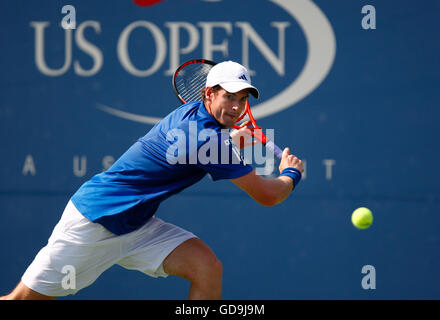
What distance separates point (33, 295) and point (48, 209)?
5.73ft

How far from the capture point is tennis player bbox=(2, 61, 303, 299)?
126 inches

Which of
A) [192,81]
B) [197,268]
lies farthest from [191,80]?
[197,268]

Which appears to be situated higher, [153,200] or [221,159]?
[221,159]

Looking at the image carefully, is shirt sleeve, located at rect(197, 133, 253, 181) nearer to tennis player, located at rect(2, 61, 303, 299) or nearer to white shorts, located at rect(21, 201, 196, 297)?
tennis player, located at rect(2, 61, 303, 299)

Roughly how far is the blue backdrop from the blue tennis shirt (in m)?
1.60

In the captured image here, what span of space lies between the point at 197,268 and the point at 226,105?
2.65 ft

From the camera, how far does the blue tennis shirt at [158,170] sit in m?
3.13

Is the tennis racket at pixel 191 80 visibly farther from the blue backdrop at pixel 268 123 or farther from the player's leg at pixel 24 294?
the player's leg at pixel 24 294

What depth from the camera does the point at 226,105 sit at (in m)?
3.26

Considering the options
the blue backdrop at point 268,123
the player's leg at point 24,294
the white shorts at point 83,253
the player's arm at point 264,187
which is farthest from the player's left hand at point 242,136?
the player's leg at point 24,294

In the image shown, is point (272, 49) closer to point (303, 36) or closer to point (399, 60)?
point (303, 36)

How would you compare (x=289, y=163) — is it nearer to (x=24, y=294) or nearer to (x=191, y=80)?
(x=191, y=80)

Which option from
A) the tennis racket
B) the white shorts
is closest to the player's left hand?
the tennis racket
